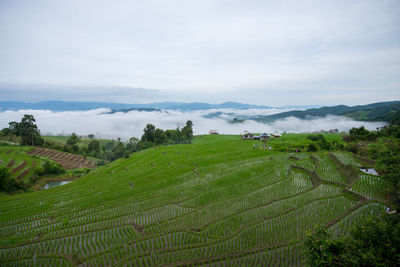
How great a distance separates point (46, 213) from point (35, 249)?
8672mm

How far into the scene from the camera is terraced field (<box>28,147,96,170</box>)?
67.6 metres

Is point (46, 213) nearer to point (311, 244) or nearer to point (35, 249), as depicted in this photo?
point (35, 249)

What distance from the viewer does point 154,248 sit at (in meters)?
14.6

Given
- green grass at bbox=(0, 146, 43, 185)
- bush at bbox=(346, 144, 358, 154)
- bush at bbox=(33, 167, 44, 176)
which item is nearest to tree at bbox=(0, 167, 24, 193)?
green grass at bbox=(0, 146, 43, 185)

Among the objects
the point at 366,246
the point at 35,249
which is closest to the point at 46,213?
the point at 35,249

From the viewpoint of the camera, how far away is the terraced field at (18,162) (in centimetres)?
4706

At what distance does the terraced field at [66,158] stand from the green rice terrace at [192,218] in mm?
43686

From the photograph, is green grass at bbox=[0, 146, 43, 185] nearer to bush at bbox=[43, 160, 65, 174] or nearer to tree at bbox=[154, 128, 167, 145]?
bush at bbox=[43, 160, 65, 174]

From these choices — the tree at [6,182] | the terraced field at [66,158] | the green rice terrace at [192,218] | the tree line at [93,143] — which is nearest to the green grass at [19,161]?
the terraced field at [66,158]

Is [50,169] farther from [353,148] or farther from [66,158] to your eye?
[353,148]

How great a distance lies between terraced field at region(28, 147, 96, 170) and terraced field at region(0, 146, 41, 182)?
390 cm

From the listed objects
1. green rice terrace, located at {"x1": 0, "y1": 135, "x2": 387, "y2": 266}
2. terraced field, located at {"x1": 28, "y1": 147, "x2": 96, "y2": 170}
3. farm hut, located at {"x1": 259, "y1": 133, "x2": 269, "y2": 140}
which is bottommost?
terraced field, located at {"x1": 28, "y1": 147, "x2": 96, "y2": 170}

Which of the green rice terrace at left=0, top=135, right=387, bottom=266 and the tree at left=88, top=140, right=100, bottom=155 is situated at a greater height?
the green rice terrace at left=0, top=135, right=387, bottom=266

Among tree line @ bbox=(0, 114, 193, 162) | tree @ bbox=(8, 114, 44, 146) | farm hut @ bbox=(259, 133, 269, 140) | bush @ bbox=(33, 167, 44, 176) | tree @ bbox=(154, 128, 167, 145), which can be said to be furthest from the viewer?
tree @ bbox=(154, 128, 167, 145)
